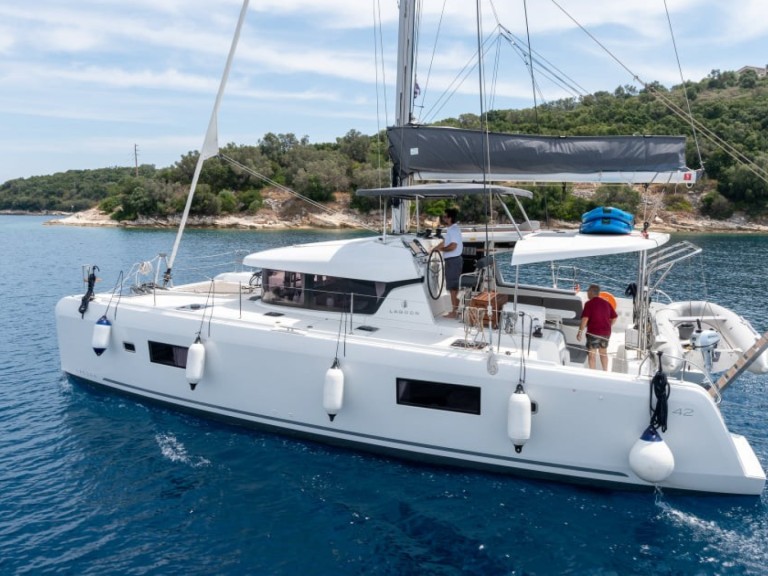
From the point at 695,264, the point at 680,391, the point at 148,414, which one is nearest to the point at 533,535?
the point at 680,391

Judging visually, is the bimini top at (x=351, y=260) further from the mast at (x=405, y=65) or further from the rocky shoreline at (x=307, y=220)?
the rocky shoreline at (x=307, y=220)

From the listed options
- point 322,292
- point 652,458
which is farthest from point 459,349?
point 322,292

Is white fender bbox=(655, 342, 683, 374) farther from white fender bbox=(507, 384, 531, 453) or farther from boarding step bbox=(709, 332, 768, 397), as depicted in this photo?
white fender bbox=(507, 384, 531, 453)

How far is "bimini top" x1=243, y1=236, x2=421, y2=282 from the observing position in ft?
27.8

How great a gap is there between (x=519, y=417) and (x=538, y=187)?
3583 centimetres

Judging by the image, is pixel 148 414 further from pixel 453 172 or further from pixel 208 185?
pixel 208 185

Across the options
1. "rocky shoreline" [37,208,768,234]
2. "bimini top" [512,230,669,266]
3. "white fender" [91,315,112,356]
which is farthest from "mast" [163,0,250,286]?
"rocky shoreline" [37,208,768,234]

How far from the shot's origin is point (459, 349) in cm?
751

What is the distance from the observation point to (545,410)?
6996 mm

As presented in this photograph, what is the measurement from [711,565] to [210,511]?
18.0 ft

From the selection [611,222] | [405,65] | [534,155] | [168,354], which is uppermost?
[405,65]

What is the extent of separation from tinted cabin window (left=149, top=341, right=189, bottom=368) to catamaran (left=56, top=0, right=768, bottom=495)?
3 cm

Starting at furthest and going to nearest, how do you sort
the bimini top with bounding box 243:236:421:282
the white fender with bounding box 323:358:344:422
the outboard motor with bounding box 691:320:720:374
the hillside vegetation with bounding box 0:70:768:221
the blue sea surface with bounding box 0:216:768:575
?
the hillside vegetation with bounding box 0:70:768:221, the bimini top with bounding box 243:236:421:282, the outboard motor with bounding box 691:320:720:374, the white fender with bounding box 323:358:344:422, the blue sea surface with bounding box 0:216:768:575

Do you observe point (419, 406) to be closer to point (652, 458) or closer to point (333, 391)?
point (333, 391)
